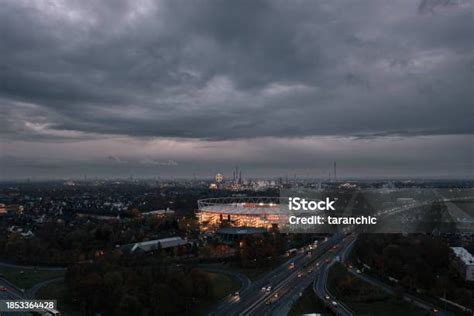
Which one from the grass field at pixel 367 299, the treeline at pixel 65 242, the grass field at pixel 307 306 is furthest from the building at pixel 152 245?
the grass field at pixel 367 299

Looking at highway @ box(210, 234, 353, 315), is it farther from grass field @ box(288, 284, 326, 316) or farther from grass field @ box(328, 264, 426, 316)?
grass field @ box(328, 264, 426, 316)

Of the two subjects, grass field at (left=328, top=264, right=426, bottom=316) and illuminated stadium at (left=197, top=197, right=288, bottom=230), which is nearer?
grass field at (left=328, top=264, right=426, bottom=316)

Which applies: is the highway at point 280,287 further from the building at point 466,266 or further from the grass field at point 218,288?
the building at point 466,266

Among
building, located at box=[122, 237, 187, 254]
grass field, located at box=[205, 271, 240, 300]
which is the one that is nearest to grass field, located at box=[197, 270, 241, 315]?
grass field, located at box=[205, 271, 240, 300]

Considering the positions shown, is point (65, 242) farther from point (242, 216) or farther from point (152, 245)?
point (242, 216)

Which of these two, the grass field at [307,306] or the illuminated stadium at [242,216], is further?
the illuminated stadium at [242,216]

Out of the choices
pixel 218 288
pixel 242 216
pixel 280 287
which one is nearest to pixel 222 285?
pixel 218 288

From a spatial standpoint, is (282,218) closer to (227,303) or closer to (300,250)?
(300,250)

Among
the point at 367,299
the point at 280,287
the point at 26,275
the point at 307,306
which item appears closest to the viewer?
the point at 307,306

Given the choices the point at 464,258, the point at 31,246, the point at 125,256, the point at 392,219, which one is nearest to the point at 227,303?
the point at 125,256
